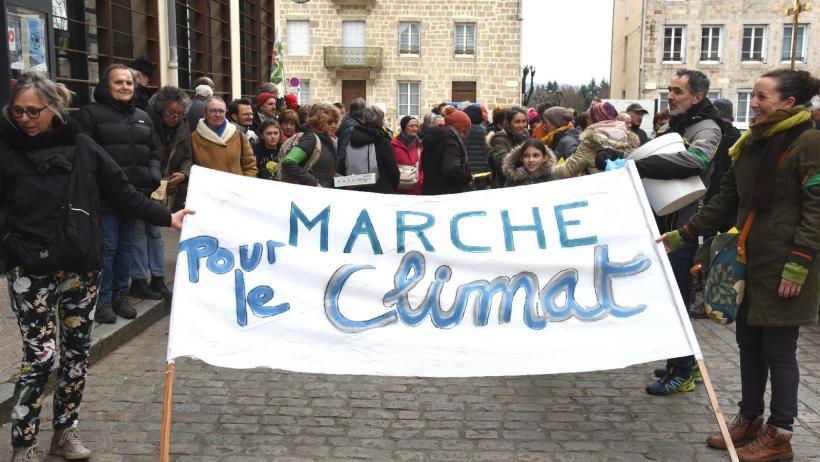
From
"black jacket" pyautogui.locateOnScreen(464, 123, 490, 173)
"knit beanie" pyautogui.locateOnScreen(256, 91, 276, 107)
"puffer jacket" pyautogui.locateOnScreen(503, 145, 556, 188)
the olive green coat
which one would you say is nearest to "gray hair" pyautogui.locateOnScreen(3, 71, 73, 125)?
the olive green coat

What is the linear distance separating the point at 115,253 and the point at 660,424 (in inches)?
175

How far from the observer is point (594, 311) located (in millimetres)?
4074

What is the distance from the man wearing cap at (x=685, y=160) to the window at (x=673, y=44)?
39343 millimetres

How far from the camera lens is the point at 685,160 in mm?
4785

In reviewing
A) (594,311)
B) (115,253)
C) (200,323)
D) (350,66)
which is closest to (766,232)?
(594,311)

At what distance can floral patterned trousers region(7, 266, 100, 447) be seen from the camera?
380 centimetres

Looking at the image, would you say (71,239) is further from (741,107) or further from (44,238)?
(741,107)

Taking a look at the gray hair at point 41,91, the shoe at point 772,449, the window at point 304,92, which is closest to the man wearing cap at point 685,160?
the shoe at point 772,449

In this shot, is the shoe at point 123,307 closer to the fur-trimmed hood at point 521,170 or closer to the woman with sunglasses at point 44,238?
the woman with sunglasses at point 44,238

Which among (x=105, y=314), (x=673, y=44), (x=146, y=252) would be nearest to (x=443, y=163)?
(x=146, y=252)

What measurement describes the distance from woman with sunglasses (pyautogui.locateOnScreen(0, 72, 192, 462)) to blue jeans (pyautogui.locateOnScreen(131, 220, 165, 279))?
2.82 metres

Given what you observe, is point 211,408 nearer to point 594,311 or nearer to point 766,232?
point 594,311

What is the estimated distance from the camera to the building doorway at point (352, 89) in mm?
41125

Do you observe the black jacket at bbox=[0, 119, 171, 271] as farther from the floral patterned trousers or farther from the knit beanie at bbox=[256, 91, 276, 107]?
the knit beanie at bbox=[256, 91, 276, 107]
